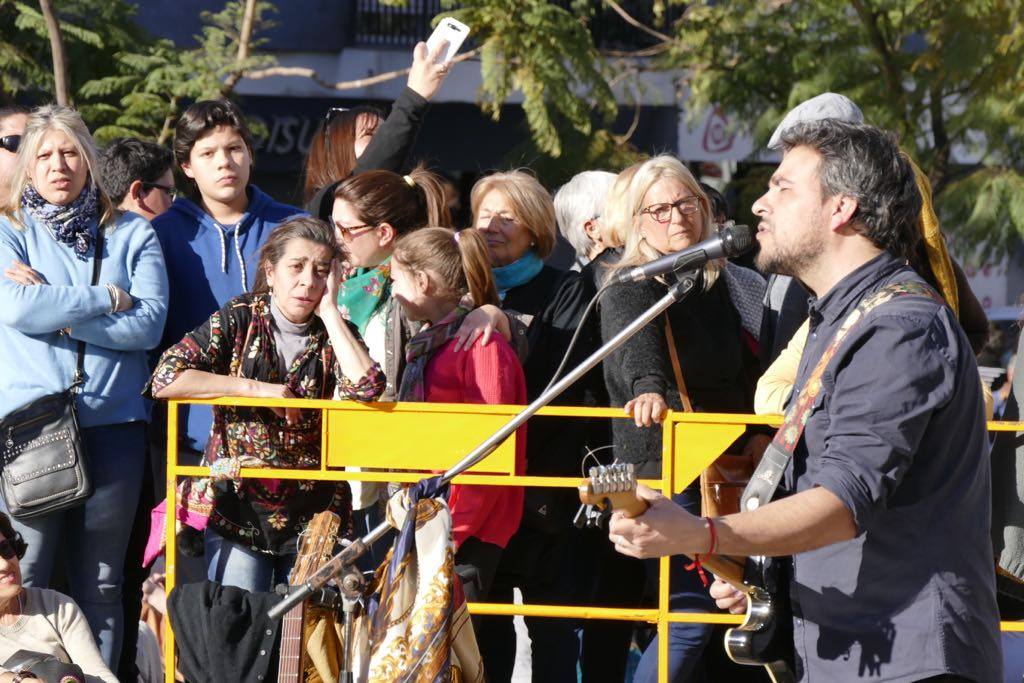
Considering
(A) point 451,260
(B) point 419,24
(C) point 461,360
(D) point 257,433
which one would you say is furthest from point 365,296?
(B) point 419,24

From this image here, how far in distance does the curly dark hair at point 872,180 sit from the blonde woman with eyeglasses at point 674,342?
141 cm

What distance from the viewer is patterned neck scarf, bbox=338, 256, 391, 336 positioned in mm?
5059

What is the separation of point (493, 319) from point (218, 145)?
147cm

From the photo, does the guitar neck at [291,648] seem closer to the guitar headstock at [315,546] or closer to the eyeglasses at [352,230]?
the guitar headstock at [315,546]

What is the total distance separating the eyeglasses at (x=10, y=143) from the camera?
554 centimetres

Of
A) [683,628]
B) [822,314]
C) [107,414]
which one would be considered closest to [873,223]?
[822,314]

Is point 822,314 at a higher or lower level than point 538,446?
higher

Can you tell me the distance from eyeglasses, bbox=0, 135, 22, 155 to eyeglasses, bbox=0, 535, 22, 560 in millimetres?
1591

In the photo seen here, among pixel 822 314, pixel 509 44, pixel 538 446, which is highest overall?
pixel 509 44

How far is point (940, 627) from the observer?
2.90 meters

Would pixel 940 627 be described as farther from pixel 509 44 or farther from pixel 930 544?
pixel 509 44

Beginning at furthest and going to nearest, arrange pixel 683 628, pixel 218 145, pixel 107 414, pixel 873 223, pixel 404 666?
pixel 218 145 → pixel 107 414 → pixel 683 628 → pixel 404 666 → pixel 873 223

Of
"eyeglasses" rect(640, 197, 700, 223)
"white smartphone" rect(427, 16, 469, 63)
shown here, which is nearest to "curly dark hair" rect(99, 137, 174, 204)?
"white smartphone" rect(427, 16, 469, 63)

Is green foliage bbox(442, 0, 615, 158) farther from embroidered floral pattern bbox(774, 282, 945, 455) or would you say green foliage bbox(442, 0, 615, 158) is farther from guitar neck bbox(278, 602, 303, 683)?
embroidered floral pattern bbox(774, 282, 945, 455)
